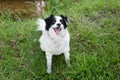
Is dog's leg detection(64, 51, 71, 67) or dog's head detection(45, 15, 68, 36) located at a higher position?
dog's head detection(45, 15, 68, 36)

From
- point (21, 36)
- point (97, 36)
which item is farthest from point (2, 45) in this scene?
point (97, 36)

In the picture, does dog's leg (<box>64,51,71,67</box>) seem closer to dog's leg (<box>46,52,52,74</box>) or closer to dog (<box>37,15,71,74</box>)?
dog (<box>37,15,71,74</box>)

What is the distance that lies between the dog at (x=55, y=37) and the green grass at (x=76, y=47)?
0.19m

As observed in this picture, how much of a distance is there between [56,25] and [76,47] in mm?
882

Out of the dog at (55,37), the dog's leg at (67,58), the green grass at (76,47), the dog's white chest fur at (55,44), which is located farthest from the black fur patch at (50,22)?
the green grass at (76,47)

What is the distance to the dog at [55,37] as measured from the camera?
9.80ft

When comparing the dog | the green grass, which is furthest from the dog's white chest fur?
the green grass

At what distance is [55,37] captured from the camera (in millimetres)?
3109

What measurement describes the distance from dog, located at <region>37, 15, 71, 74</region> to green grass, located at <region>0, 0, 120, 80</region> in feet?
0.61

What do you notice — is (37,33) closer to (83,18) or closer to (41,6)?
(83,18)

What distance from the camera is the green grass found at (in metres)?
3.30

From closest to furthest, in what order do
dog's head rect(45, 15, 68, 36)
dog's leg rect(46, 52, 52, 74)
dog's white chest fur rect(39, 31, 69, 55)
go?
dog's head rect(45, 15, 68, 36) < dog's white chest fur rect(39, 31, 69, 55) < dog's leg rect(46, 52, 52, 74)

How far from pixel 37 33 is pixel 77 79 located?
1150 millimetres

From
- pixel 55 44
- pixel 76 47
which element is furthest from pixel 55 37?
pixel 76 47
